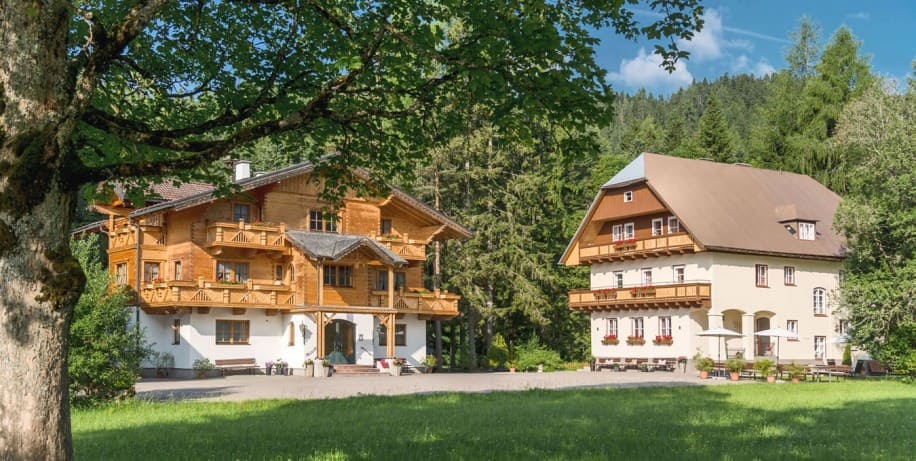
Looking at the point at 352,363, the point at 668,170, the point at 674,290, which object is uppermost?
the point at 668,170

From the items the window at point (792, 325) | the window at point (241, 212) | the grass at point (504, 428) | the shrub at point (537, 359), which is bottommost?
the shrub at point (537, 359)

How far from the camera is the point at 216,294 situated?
38.2 meters

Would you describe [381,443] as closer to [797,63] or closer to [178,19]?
[178,19]

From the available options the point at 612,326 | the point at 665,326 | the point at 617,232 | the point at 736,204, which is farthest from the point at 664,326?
the point at 736,204

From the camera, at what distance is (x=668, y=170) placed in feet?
159

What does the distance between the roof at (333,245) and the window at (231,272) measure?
2.53 metres

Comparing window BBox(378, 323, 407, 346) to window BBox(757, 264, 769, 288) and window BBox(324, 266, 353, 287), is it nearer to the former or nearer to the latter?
window BBox(324, 266, 353, 287)

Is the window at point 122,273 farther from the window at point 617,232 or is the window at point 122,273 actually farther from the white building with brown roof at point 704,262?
the window at point 617,232

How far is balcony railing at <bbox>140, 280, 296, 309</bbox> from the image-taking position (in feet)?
122

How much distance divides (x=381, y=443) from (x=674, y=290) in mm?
34583

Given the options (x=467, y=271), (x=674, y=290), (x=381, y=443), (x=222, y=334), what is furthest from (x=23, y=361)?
(x=467, y=271)

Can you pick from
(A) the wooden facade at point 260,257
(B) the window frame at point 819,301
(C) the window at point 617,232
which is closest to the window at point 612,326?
(C) the window at point 617,232

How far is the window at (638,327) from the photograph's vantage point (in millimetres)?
48031

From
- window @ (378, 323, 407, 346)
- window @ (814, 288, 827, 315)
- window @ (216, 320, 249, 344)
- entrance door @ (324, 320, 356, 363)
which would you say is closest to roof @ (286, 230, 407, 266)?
entrance door @ (324, 320, 356, 363)
